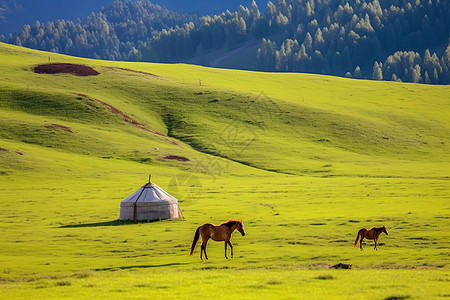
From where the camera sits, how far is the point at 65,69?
12731 cm

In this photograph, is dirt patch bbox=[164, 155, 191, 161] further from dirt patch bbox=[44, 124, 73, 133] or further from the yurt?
the yurt

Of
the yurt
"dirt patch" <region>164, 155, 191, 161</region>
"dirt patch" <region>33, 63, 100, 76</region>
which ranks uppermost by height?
"dirt patch" <region>33, 63, 100, 76</region>

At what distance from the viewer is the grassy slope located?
26859 millimetres

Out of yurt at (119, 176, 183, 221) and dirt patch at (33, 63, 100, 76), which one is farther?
dirt patch at (33, 63, 100, 76)

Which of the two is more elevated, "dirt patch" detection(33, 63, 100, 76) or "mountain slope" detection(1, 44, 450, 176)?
"dirt patch" detection(33, 63, 100, 76)

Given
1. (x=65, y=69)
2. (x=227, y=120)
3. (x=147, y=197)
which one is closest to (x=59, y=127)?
(x=227, y=120)

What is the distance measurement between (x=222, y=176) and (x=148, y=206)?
33.0 meters

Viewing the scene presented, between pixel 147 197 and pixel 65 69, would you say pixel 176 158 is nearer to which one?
pixel 147 197

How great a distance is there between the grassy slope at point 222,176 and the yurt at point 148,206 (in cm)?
182

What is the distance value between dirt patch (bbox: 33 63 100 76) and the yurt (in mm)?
84231

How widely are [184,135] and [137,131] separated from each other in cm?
A: 810

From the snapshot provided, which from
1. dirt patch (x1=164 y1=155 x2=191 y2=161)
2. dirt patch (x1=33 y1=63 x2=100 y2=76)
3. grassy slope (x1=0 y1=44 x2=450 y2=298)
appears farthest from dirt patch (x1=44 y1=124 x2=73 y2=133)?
dirt patch (x1=33 y1=63 x2=100 y2=76)

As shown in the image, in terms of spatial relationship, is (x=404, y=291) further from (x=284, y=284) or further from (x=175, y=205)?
(x=175, y=205)

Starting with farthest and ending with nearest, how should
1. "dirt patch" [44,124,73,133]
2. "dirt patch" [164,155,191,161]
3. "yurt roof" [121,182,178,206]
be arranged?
"dirt patch" [44,124,73,133] → "dirt patch" [164,155,191,161] → "yurt roof" [121,182,178,206]
